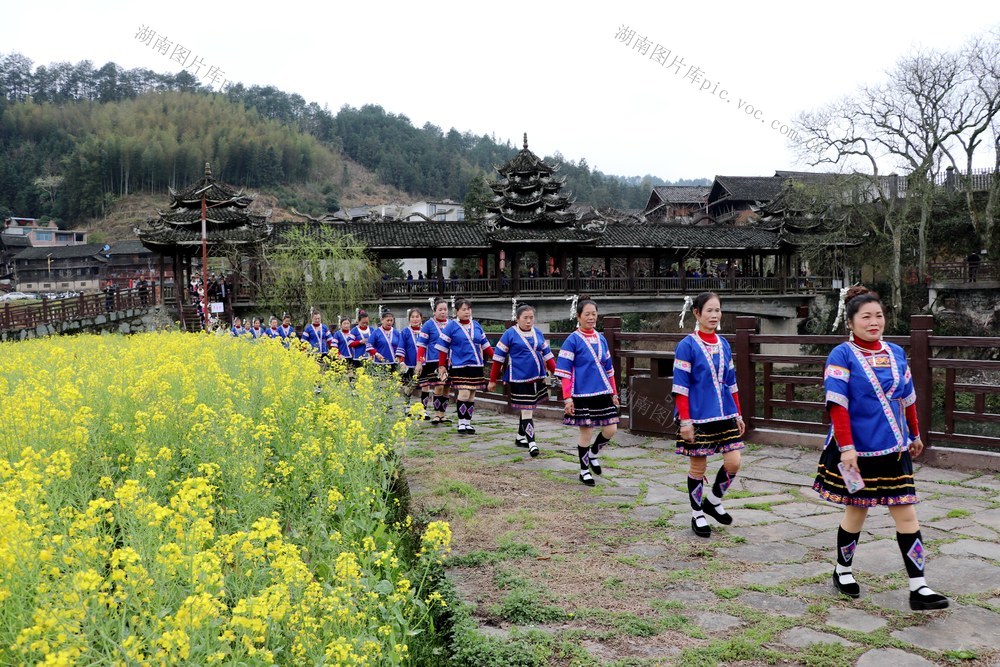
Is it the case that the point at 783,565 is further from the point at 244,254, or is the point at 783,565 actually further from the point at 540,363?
the point at 244,254

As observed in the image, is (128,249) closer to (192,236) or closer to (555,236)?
(192,236)

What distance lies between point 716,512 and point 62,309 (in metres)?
29.9

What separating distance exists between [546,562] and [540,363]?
378cm

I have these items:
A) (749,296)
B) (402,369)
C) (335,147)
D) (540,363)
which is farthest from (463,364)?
(335,147)

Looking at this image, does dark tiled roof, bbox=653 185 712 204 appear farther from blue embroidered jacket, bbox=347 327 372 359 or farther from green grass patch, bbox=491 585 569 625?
green grass patch, bbox=491 585 569 625

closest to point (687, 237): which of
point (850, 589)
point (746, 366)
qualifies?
point (746, 366)

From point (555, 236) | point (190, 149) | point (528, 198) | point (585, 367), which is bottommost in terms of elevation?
point (585, 367)

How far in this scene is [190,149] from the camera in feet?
273

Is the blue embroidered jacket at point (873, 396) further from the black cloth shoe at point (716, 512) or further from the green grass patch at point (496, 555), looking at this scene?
the green grass patch at point (496, 555)

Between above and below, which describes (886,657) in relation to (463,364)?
below

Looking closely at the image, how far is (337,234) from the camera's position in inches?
1223

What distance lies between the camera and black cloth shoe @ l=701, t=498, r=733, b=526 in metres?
5.25

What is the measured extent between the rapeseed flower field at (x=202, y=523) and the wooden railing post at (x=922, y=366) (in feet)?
16.2

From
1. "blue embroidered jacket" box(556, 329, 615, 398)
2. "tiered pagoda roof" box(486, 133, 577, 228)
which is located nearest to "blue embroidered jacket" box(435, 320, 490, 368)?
"blue embroidered jacket" box(556, 329, 615, 398)
